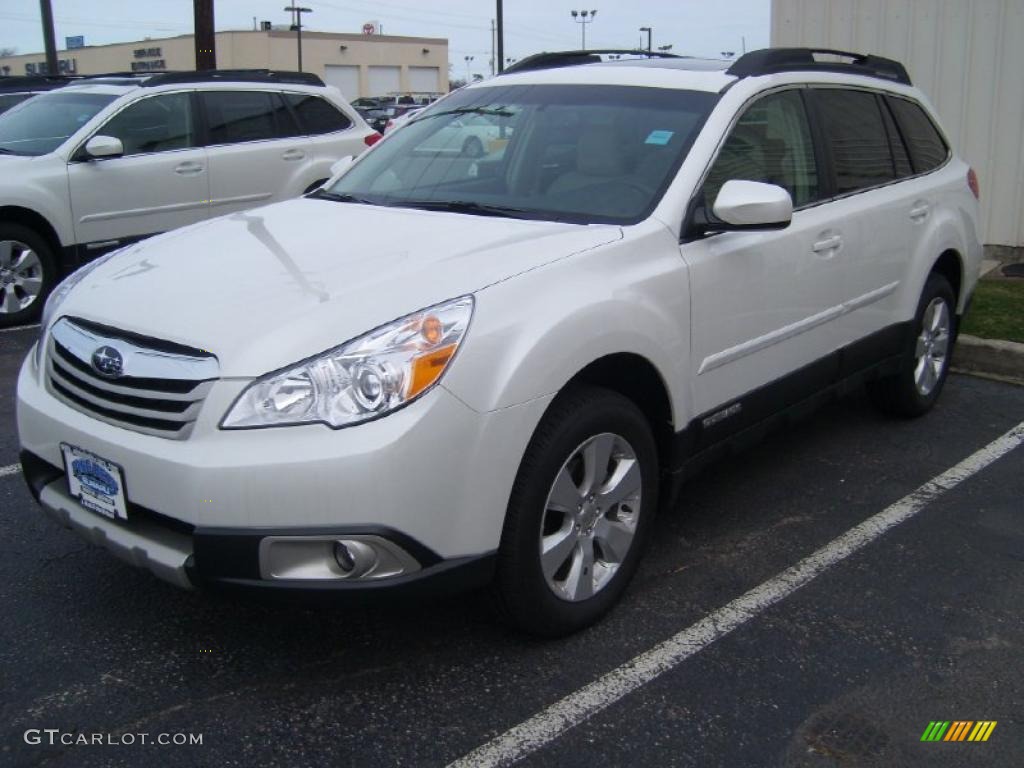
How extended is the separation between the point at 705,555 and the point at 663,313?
105 cm

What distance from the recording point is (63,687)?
3043 mm

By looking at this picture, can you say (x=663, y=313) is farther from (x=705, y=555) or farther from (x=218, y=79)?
(x=218, y=79)

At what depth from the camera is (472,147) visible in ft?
13.8

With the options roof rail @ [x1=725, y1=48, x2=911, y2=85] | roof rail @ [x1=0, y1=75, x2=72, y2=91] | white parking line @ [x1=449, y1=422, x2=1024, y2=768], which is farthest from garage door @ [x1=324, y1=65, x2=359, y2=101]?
white parking line @ [x1=449, y1=422, x2=1024, y2=768]

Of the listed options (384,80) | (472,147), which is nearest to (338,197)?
(472,147)

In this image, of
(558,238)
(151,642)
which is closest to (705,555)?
(558,238)

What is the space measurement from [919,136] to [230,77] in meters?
5.76

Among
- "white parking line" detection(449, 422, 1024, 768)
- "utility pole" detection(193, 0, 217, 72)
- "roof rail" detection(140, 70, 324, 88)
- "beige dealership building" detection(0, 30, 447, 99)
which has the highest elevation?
"beige dealership building" detection(0, 30, 447, 99)

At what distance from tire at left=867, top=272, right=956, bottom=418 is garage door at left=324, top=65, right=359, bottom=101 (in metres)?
76.2

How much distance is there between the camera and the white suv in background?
25.3 ft

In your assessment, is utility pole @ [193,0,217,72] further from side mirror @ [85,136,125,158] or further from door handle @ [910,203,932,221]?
door handle @ [910,203,932,221]

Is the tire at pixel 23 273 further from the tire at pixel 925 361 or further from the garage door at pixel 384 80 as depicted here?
the garage door at pixel 384 80

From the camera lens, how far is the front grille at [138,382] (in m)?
2.79

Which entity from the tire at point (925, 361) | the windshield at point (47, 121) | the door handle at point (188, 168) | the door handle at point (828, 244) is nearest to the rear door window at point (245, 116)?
the door handle at point (188, 168)
